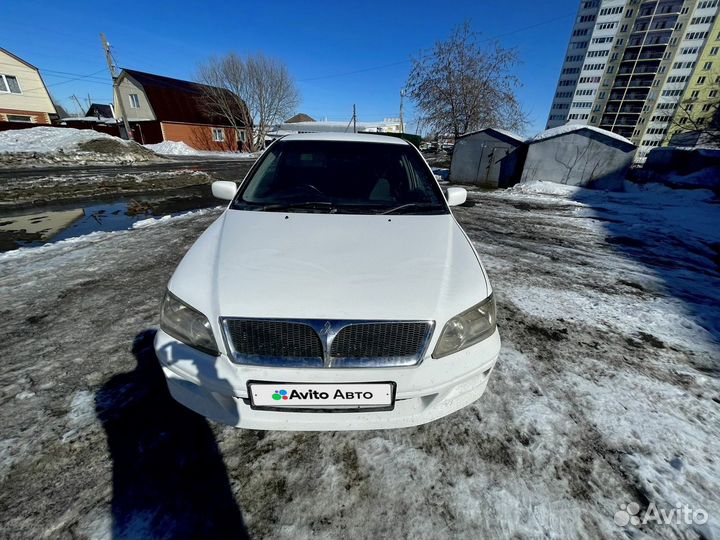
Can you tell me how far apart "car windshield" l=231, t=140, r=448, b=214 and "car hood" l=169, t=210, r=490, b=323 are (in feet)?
→ 0.70

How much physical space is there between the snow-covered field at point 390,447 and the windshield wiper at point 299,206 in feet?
4.81

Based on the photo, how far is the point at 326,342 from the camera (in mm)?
1396

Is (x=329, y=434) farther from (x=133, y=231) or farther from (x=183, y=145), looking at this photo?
(x=183, y=145)

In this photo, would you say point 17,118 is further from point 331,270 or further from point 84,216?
point 331,270

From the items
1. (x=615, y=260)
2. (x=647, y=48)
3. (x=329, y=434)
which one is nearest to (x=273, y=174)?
(x=329, y=434)

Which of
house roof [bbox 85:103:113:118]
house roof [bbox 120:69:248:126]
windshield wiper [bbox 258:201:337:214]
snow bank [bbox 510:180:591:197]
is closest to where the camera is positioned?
windshield wiper [bbox 258:201:337:214]

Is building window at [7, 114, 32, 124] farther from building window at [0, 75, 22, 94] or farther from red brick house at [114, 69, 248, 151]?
red brick house at [114, 69, 248, 151]

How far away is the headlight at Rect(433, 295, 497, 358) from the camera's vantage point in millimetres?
1484

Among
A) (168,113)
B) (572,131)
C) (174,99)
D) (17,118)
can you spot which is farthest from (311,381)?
(17,118)

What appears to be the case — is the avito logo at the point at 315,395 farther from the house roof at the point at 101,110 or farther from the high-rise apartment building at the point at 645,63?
the house roof at the point at 101,110

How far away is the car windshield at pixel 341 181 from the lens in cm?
231

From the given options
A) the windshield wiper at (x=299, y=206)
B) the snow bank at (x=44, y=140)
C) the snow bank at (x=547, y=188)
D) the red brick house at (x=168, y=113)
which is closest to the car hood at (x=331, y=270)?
the windshield wiper at (x=299, y=206)

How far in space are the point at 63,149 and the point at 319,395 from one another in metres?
20.9

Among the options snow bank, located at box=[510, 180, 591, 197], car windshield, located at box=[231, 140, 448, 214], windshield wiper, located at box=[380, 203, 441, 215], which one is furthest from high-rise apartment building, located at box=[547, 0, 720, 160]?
windshield wiper, located at box=[380, 203, 441, 215]
